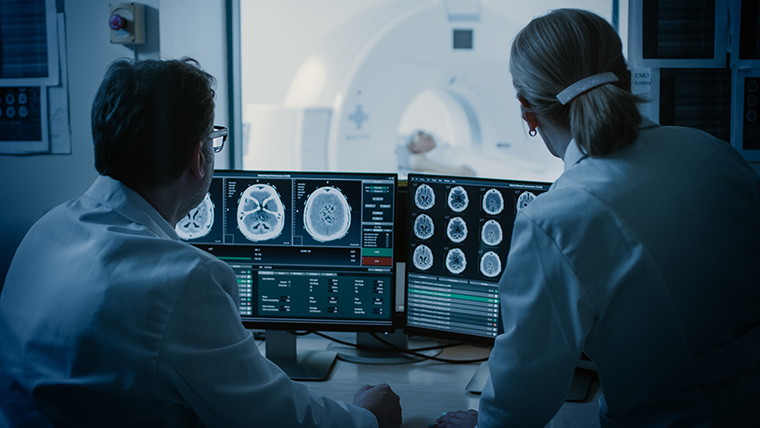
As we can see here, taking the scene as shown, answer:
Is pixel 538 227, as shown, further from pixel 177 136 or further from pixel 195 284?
pixel 177 136

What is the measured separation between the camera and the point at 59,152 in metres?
1.92

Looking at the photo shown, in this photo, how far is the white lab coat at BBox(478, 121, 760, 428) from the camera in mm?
823

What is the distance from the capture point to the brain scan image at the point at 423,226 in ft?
4.70

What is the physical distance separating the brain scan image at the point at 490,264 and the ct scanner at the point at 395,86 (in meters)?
1.39

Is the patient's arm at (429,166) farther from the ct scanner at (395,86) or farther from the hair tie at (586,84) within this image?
the hair tie at (586,84)

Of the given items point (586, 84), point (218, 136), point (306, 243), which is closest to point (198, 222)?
point (306, 243)

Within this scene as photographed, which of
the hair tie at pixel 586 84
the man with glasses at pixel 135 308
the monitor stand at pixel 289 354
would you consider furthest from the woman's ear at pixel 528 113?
the monitor stand at pixel 289 354

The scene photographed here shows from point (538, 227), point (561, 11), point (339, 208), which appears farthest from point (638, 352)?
point (339, 208)

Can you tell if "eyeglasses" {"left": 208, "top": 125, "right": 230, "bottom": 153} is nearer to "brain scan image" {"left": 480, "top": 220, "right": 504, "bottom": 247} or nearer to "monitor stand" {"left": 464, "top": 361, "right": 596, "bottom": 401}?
"brain scan image" {"left": 480, "top": 220, "right": 504, "bottom": 247}

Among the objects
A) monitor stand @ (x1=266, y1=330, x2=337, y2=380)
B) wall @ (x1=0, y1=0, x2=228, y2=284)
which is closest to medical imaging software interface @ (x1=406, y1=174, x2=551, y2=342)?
monitor stand @ (x1=266, y1=330, x2=337, y2=380)

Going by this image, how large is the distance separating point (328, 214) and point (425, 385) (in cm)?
48

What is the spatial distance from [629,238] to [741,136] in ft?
4.08

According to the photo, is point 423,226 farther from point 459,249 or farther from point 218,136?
point 218,136

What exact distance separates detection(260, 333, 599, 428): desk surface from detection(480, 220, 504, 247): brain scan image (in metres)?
0.34
